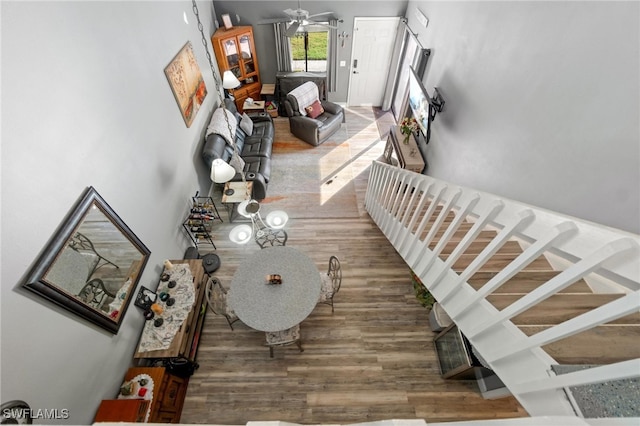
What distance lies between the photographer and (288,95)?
572 cm

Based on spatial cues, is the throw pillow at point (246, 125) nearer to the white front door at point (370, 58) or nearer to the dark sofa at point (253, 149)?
the dark sofa at point (253, 149)

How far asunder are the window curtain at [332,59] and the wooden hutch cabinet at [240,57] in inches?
64.6

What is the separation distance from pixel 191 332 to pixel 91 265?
1246 mm

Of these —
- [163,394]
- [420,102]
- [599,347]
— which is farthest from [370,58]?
[163,394]

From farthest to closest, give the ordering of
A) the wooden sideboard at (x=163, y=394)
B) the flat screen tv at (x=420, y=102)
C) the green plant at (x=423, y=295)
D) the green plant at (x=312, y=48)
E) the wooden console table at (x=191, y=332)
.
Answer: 1. the green plant at (x=312, y=48)
2. the flat screen tv at (x=420, y=102)
3. the green plant at (x=423, y=295)
4. the wooden console table at (x=191, y=332)
5. the wooden sideboard at (x=163, y=394)

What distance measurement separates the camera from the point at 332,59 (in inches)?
236

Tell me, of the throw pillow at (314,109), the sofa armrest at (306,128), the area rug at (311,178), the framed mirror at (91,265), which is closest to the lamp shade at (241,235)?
the framed mirror at (91,265)

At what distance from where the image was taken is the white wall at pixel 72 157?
1621 millimetres

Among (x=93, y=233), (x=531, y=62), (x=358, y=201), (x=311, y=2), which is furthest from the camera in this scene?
(x=311, y=2)

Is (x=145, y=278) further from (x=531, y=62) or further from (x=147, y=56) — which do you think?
(x=531, y=62)

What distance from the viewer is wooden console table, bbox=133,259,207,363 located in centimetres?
260

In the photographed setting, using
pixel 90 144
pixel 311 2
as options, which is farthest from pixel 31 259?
pixel 311 2

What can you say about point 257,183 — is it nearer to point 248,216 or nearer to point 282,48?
point 248,216

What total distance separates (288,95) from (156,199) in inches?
146
